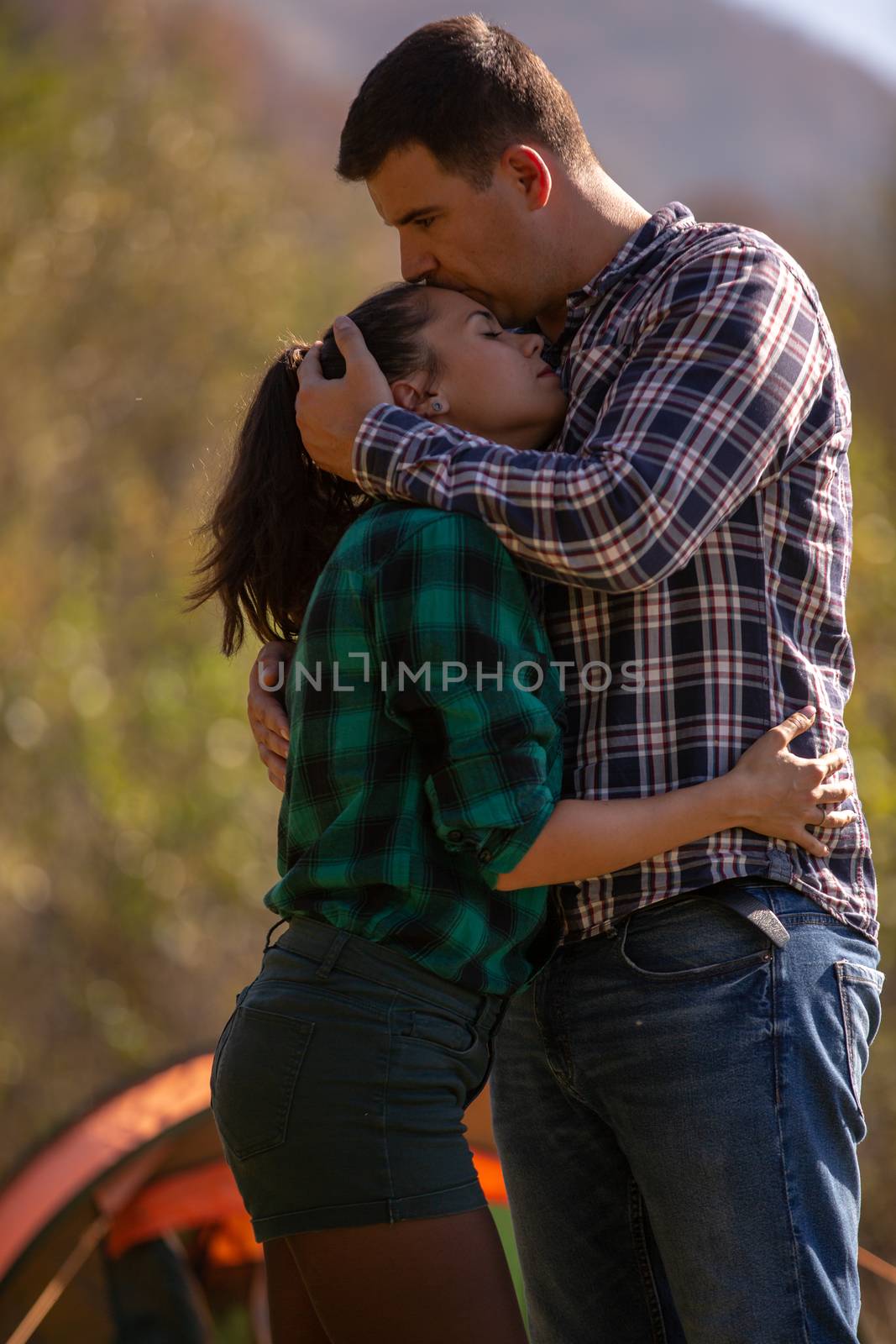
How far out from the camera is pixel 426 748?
4.72 feet

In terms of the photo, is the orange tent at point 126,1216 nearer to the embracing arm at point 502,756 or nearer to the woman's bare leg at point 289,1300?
the woman's bare leg at point 289,1300

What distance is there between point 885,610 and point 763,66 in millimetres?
5688

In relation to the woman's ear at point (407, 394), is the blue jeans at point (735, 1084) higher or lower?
lower

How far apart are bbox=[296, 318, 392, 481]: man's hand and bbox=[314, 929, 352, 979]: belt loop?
0.52m

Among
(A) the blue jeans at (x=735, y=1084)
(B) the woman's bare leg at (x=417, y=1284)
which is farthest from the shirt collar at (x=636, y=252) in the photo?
(B) the woman's bare leg at (x=417, y=1284)

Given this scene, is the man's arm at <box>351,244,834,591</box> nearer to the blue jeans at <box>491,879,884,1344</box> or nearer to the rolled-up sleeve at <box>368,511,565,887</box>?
the rolled-up sleeve at <box>368,511,565,887</box>

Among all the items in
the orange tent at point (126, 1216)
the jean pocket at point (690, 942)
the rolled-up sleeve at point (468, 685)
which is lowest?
the orange tent at point (126, 1216)

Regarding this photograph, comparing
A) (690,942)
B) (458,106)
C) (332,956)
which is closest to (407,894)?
(332,956)

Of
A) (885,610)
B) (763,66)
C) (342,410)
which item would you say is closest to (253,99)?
(763,66)

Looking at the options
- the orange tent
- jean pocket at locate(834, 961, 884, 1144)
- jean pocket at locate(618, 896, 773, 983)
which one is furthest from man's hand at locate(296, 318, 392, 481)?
the orange tent

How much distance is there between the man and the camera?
1383 millimetres

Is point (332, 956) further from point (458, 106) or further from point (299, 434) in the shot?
point (458, 106)

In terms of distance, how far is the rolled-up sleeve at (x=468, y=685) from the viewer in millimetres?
1373

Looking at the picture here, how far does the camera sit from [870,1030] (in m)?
1.52
